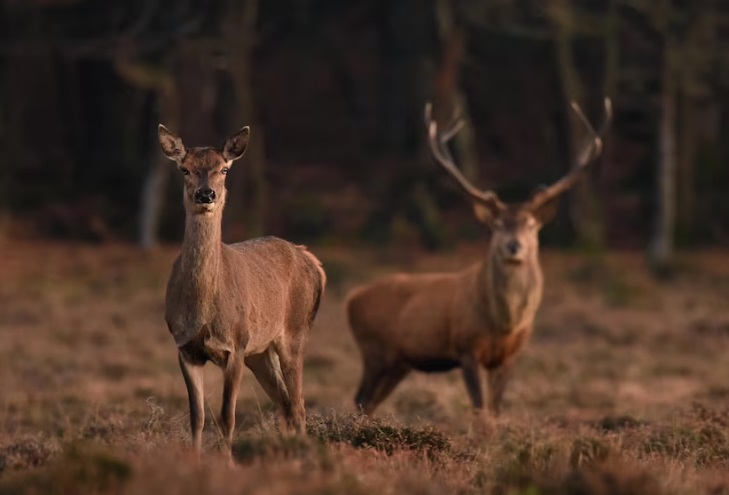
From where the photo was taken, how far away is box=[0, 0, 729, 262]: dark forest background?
92.6 ft

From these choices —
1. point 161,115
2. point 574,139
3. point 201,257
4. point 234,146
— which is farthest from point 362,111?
point 201,257

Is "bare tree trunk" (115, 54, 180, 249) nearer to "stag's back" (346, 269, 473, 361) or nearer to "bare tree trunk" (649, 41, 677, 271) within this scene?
"bare tree trunk" (649, 41, 677, 271)

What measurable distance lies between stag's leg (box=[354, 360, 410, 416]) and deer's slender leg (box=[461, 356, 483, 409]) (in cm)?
74

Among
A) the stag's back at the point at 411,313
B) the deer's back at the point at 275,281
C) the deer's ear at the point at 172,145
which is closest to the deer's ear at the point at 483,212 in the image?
the stag's back at the point at 411,313

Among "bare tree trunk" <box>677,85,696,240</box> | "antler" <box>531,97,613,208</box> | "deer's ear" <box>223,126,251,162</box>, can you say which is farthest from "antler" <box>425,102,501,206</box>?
"bare tree trunk" <box>677,85,696,240</box>

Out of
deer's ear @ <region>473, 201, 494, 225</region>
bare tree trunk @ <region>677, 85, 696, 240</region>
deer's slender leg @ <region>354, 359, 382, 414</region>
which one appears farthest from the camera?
bare tree trunk @ <region>677, 85, 696, 240</region>

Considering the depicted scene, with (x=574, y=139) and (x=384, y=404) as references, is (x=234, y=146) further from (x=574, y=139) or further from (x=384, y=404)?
(x=574, y=139)

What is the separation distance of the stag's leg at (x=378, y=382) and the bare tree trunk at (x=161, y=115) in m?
13.5

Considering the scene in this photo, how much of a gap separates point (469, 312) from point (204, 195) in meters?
5.00

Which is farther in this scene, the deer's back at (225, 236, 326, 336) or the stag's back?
the stag's back

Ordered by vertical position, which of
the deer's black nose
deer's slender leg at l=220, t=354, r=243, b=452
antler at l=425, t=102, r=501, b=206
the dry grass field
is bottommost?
the dry grass field

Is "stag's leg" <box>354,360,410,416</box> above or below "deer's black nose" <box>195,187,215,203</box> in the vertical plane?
below

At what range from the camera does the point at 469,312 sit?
13.8m

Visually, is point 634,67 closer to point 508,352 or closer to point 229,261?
point 508,352
